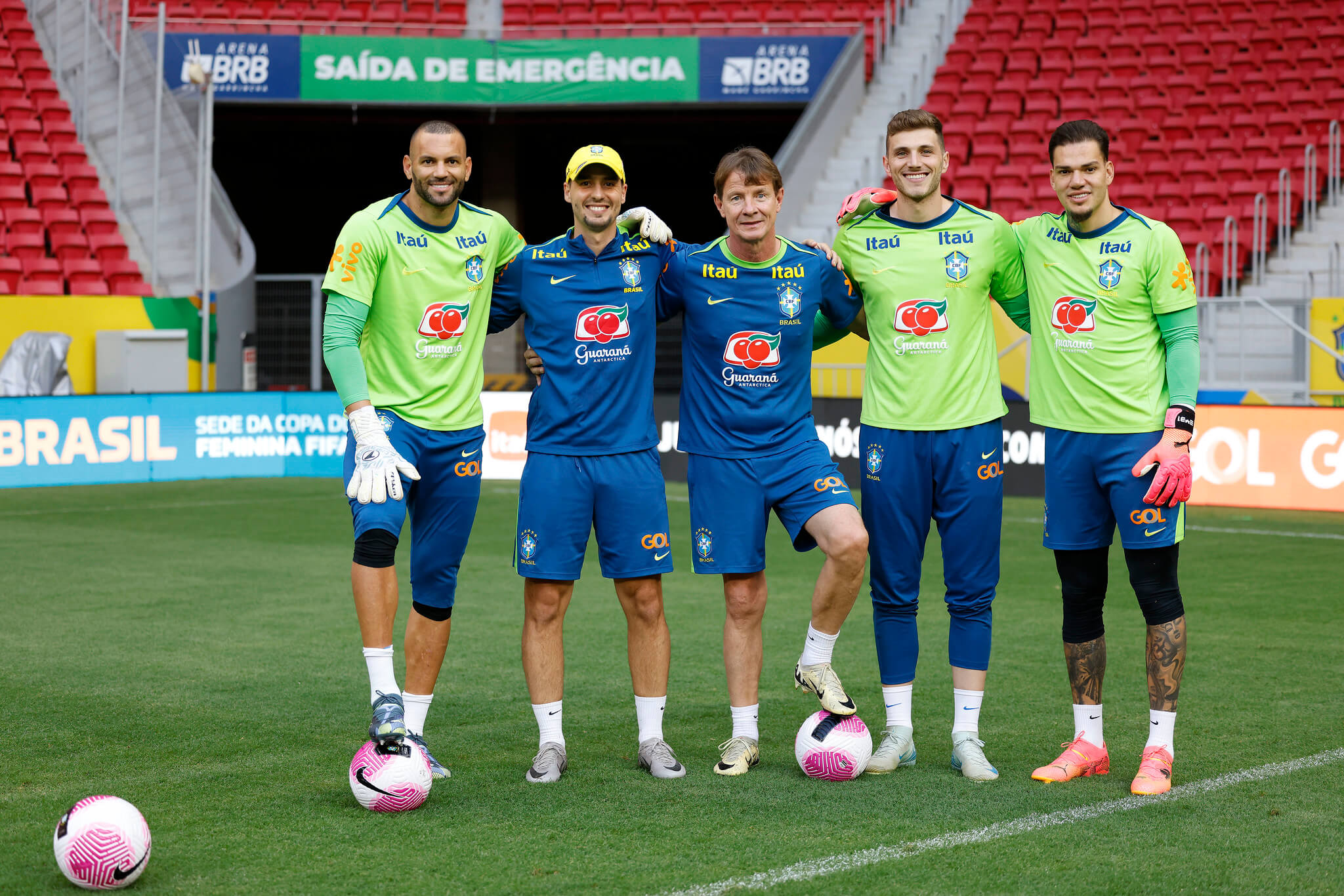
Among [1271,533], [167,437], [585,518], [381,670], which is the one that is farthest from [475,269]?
[167,437]

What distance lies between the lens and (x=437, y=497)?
512 cm

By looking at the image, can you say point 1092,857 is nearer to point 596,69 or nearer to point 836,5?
point 596,69

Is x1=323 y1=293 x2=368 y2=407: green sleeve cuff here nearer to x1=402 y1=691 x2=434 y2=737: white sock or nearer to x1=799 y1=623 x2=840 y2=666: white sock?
x1=402 y1=691 x2=434 y2=737: white sock

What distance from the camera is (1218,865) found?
13.3 feet

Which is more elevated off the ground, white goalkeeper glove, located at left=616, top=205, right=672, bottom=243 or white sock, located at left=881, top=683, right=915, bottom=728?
white goalkeeper glove, located at left=616, top=205, right=672, bottom=243

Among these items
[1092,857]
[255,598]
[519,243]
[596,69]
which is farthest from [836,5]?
[1092,857]

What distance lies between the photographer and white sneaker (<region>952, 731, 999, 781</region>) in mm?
4980

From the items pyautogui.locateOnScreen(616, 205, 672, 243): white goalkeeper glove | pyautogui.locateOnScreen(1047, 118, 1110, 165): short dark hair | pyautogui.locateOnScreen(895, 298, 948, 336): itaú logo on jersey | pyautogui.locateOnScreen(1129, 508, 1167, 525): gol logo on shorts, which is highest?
pyautogui.locateOnScreen(1047, 118, 1110, 165): short dark hair

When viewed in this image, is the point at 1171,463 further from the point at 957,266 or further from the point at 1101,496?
the point at 957,266

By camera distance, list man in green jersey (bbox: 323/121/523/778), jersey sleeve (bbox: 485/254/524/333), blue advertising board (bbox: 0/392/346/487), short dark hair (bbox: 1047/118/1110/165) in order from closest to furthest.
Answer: man in green jersey (bbox: 323/121/523/778)
short dark hair (bbox: 1047/118/1110/165)
jersey sleeve (bbox: 485/254/524/333)
blue advertising board (bbox: 0/392/346/487)

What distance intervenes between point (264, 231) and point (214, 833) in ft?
88.8

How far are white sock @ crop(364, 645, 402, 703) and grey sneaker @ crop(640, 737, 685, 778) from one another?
0.91 meters

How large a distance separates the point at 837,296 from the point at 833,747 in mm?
1604


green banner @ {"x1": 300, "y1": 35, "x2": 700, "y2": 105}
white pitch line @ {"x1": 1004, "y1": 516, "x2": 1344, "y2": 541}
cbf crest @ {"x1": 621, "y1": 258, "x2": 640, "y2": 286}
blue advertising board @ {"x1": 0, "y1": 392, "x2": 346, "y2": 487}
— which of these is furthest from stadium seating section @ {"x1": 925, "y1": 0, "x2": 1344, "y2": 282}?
cbf crest @ {"x1": 621, "y1": 258, "x2": 640, "y2": 286}
